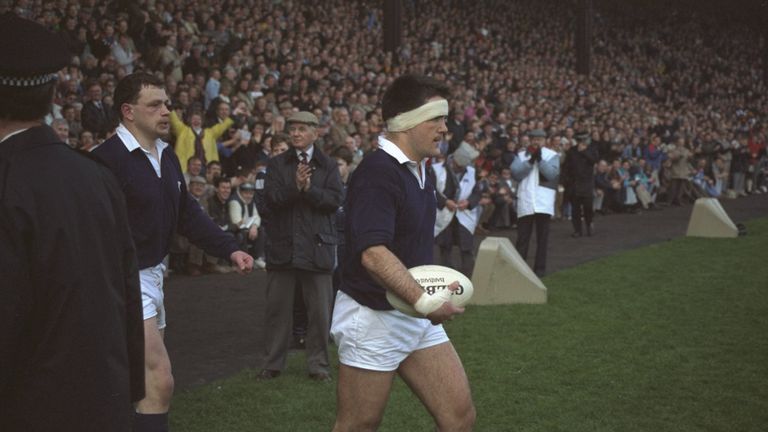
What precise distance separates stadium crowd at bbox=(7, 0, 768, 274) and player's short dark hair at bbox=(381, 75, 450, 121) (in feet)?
11.8

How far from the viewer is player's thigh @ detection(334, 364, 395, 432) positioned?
4219mm

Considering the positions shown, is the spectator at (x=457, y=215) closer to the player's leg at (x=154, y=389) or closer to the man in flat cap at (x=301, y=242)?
the man in flat cap at (x=301, y=242)

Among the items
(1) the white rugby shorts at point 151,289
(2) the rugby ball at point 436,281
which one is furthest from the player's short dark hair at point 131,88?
(2) the rugby ball at point 436,281

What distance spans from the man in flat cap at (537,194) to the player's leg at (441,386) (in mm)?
8848

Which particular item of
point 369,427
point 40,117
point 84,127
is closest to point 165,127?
point 369,427

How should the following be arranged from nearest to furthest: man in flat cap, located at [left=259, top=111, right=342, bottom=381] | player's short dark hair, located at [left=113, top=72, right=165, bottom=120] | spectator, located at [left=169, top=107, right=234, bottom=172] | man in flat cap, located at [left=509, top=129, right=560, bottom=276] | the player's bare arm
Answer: the player's bare arm, player's short dark hair, located at [left=113, top=72, right=165, bottom=120], man in flat cap, located at [left=259, top=111, right=342, bottom=381], man in flat cap, located at [left=509, top=129, right=560, bottom=276], spectator, located at [left=169, top=107, right=234, bottom=172]

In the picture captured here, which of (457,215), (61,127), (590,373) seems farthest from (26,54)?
(61,127)

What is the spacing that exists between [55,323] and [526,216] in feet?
36.5

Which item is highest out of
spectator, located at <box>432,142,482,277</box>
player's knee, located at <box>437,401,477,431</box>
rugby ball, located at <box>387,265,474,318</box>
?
rugby ball, located at <box>387,265,474,318</box>

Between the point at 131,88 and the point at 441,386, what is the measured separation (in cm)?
226

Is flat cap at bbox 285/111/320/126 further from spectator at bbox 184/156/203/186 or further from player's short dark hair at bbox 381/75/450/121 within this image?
spectator at bbox 184/156/203/186

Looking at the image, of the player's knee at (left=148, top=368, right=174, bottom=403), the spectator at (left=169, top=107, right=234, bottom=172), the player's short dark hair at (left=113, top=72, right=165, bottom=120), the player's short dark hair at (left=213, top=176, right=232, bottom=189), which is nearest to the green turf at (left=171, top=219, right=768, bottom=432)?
the player's knee at (left=148, top=368, right=174, bottom=403)

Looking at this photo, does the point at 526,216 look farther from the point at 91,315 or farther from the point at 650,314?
the point at 91,315

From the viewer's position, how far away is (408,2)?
110 ft
